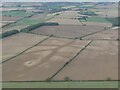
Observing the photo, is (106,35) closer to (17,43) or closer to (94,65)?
(17,43)

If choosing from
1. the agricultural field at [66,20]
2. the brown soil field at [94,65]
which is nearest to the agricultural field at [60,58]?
the brown soil field at [94,65]

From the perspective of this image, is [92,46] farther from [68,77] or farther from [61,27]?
[61,27]

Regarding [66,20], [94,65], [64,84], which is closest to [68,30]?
[66,20]

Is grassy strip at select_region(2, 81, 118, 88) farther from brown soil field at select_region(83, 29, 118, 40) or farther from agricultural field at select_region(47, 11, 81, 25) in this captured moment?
agricultural field at select_region(47, 11, 81, 25)

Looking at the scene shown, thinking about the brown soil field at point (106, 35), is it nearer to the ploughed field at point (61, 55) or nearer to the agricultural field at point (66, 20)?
the ploughed field at point (61, 55)

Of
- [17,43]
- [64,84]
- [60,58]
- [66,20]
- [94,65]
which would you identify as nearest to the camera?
[64,84]

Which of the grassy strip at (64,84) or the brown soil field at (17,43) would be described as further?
the brown soil field at (17,43)
